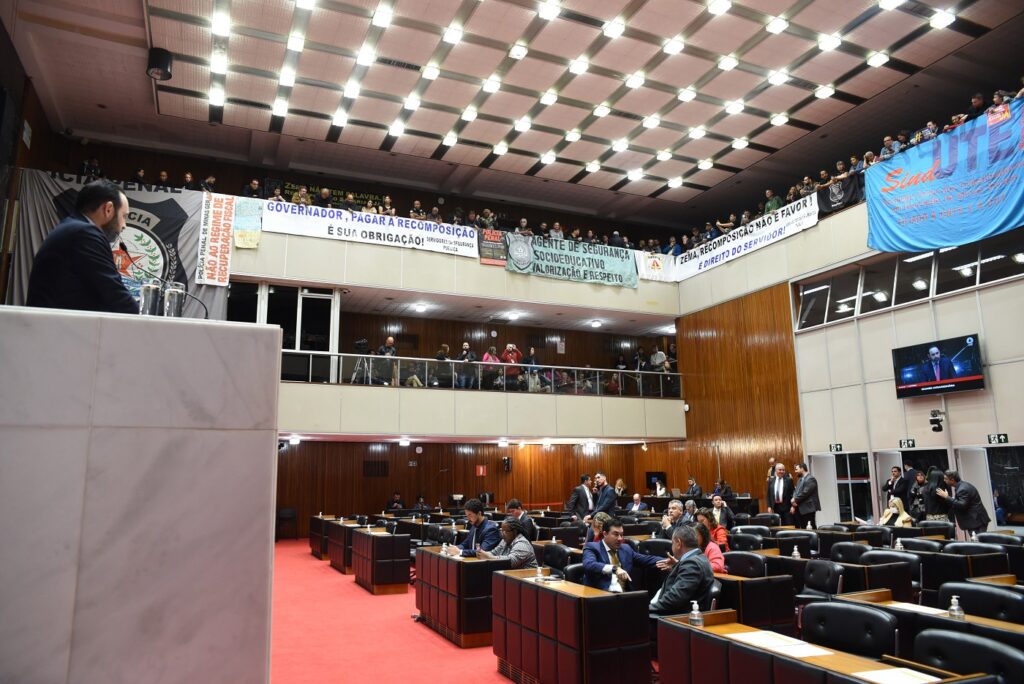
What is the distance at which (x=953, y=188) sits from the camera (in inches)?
524

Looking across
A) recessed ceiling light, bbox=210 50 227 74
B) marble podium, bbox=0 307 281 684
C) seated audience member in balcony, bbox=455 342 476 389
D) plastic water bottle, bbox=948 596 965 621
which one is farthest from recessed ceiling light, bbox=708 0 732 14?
marble podium, bbox=0 307 281 684

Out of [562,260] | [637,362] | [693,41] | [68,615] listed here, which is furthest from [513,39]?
[68,615]

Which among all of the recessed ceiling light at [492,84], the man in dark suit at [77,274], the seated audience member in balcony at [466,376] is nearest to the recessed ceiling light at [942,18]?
the recessed ceiling light at [492,84]

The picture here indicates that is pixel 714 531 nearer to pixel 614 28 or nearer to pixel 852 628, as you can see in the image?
pixel 852 628

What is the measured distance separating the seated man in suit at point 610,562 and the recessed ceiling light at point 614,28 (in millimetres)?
10957

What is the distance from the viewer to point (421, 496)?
68.0 ft

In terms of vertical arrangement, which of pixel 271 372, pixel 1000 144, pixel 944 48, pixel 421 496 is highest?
pixel 944 48

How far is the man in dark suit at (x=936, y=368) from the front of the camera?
44.7 feet

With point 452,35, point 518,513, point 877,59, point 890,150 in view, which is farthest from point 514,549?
point 877,59

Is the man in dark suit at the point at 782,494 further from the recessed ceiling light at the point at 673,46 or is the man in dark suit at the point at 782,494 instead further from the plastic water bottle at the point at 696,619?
the plastic water bottle at the point at 696,619

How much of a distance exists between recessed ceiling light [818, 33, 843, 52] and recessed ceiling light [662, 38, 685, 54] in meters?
2.91

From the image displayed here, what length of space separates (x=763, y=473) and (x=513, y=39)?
488 inches

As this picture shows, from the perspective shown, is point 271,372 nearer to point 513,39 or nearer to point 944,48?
point 513,39

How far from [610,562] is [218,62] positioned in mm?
13871
